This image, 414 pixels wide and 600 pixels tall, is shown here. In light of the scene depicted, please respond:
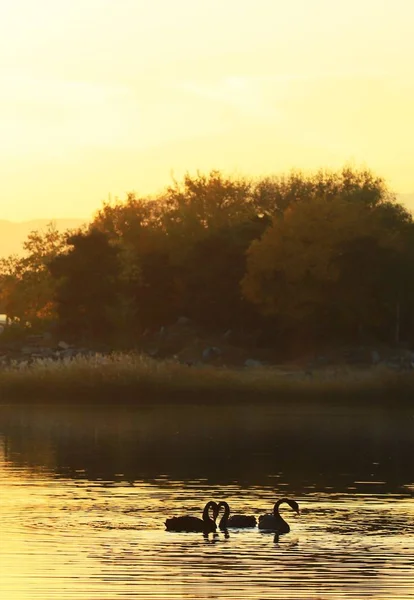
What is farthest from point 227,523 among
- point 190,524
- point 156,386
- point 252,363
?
point 252,363

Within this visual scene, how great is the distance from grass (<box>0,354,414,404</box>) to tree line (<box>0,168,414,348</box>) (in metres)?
20.9

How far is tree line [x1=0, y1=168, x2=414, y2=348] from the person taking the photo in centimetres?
9875

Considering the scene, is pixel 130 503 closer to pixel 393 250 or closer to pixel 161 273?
pixel 393 250

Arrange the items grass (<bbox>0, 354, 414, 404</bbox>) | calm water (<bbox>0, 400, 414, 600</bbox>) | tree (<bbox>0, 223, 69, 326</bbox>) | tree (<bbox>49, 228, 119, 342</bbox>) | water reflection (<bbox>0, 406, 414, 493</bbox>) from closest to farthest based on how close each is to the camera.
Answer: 1. calm water (<bbox>0, 400, 414, 600</bbox>)
2. water reflection (<bbox>0, 406, 414, 493</bbox>)
3. grass (<bbox>0, 354, 414, 404</bbox>)
4. tree (<bbox>49, 228, 119, 342</bbox>)
5. tree (<bbox>0, 223, 69, 326</bbox>)

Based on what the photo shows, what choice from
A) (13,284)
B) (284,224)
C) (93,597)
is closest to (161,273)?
(284,224)

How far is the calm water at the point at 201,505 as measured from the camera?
992 inches

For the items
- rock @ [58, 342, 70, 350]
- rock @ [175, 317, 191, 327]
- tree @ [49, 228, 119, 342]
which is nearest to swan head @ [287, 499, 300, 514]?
rock @ [58, 342, 70, 350]

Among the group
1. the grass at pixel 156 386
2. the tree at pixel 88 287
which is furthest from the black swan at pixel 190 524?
the tree at pixel 88 287

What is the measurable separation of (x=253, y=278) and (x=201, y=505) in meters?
64.6

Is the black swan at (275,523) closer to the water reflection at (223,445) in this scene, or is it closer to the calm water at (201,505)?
the calm water at (201,505)

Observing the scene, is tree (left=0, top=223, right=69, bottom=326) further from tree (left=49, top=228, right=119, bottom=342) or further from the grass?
the grass

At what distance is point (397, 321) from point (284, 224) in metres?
9.07

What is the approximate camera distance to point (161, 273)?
365 ft

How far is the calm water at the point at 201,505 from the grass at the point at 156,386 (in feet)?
35.7
